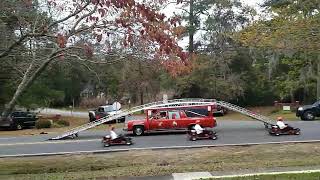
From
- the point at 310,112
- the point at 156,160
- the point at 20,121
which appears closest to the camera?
the point at 156,160

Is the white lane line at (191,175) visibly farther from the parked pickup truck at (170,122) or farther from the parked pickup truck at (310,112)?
the parked pickup truck at (310,112)

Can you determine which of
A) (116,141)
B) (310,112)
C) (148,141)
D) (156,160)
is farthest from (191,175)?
(310,112)

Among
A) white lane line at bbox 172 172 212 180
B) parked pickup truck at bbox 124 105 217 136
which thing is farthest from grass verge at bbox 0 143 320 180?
parked pickup truck at bbox 124 105 217 136

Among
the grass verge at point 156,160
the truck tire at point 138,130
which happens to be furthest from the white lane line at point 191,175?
the truck tire at point 138,130

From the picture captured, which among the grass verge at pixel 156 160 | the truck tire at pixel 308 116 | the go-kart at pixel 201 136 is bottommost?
the grass verge at pixel 156 160

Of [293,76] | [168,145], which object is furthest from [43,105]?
[168,145]

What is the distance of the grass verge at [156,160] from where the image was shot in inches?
669

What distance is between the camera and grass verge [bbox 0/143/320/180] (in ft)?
55.7

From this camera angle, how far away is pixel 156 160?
19266mm

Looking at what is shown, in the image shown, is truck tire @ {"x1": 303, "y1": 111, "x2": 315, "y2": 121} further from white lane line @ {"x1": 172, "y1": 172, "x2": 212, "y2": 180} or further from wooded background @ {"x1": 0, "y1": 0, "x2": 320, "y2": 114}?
white lane line @ {"x1": 172, "y1": 172, "x2": 212, "y2": 180}

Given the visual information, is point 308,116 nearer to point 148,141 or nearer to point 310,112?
point 310,112

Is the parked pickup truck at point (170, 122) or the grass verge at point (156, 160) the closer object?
the grass verge at point (156, 160)

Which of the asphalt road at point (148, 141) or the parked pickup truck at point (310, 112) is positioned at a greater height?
the parked pickup truck at point (310, 112)

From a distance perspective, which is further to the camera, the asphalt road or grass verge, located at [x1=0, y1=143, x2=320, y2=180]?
the asphalt road
